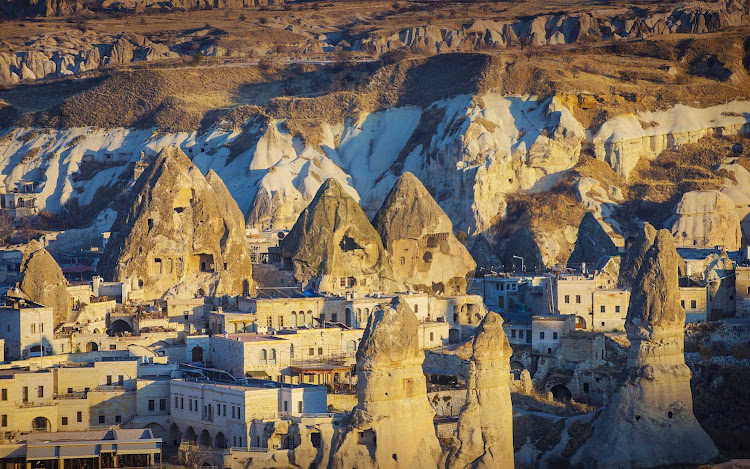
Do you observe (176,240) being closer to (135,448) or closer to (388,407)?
(135,448)

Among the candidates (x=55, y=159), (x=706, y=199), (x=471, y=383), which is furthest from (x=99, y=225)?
(x=471, y=383)

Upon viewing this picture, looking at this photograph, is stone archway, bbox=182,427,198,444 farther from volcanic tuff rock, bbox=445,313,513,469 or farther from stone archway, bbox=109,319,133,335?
stone archway, bbox=109,319,133,335

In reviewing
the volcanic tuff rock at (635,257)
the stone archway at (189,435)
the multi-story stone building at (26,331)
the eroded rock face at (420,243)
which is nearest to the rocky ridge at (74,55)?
the eroded rock face at (420,243)

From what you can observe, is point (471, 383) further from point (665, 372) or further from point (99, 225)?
point (99, 225)

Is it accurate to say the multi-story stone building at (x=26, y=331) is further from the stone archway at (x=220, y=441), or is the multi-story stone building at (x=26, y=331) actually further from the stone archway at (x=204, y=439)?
the stone archway at (x=220, y=441)

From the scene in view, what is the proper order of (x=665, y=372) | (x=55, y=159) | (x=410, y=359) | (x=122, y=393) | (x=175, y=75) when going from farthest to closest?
(x=175, y=75) → (x=55, y=159) → (x=122, y=393) → (x=665, y=372) → (x=410, y=359)

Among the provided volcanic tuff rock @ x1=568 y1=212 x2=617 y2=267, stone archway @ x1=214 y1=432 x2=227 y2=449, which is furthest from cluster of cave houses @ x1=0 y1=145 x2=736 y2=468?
volcanic tuff rock @ x1=568 y1=212 x2=617 y2=267
